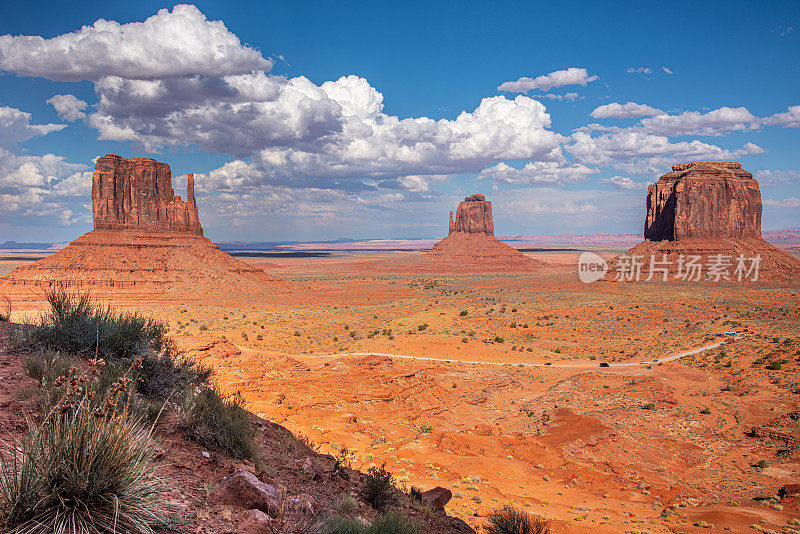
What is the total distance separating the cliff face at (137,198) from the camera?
60172 mm

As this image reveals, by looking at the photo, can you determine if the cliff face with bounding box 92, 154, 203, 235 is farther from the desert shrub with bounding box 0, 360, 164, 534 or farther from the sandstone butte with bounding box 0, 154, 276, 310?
the desert shrub with bounding box 0, 360, 164, 534

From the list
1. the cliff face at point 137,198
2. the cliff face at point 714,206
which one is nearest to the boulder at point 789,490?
the cliff face at point 137,198

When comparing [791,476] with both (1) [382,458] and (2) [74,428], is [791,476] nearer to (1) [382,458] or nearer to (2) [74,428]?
(1) [382,458]

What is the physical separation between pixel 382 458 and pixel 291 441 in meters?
4.37

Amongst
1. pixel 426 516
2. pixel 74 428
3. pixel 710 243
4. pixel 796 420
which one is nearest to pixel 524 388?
pixel 796 420

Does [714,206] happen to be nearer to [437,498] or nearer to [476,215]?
[476,215]

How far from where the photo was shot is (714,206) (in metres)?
77.1

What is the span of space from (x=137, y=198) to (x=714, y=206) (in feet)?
304

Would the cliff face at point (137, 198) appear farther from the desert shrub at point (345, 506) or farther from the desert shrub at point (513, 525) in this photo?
the desert shrub at point (513, 525)

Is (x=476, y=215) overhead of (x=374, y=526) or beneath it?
overhead

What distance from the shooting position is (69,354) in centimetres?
743

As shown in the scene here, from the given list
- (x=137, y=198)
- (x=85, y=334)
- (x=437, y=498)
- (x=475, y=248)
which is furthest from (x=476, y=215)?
(x=85, y=334)

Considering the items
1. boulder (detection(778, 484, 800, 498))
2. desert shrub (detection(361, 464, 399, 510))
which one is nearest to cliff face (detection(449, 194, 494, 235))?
boulder (detection(778, 484, 800, 498))

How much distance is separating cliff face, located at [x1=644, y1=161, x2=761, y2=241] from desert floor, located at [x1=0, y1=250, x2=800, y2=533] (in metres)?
50.6
